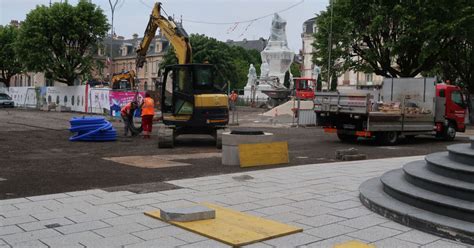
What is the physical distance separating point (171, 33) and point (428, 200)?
49.7 feet

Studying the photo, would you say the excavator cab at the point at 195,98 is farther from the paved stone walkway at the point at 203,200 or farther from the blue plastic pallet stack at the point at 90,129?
the paved stone walkway at the point at 203,200

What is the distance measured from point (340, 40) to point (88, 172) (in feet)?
94.6

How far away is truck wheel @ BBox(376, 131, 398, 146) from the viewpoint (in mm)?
19328

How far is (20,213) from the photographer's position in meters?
6.96

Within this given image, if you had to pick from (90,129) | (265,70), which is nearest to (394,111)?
(90,129)

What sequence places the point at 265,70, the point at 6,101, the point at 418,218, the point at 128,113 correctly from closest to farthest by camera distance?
1. the point at 418,218
2. the point at 128,113
3. the point at 6,101
4. the point at 265,70

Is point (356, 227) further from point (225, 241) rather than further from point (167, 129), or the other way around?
point (167, 129)

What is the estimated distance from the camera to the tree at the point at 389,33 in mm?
32469

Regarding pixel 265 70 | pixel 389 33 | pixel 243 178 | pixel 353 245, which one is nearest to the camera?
pixel 353 245

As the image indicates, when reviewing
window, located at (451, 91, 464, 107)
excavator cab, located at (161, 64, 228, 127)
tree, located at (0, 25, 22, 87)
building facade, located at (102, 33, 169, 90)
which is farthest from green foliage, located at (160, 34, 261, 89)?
excavator cab, located at (161, 64, 228, 127)

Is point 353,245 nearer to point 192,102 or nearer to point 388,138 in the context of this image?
point 192,102

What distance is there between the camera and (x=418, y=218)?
645 centimetres

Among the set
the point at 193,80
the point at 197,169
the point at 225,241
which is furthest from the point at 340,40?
the point at 225,241

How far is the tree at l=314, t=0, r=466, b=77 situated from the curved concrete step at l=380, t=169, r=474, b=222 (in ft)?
87.3
